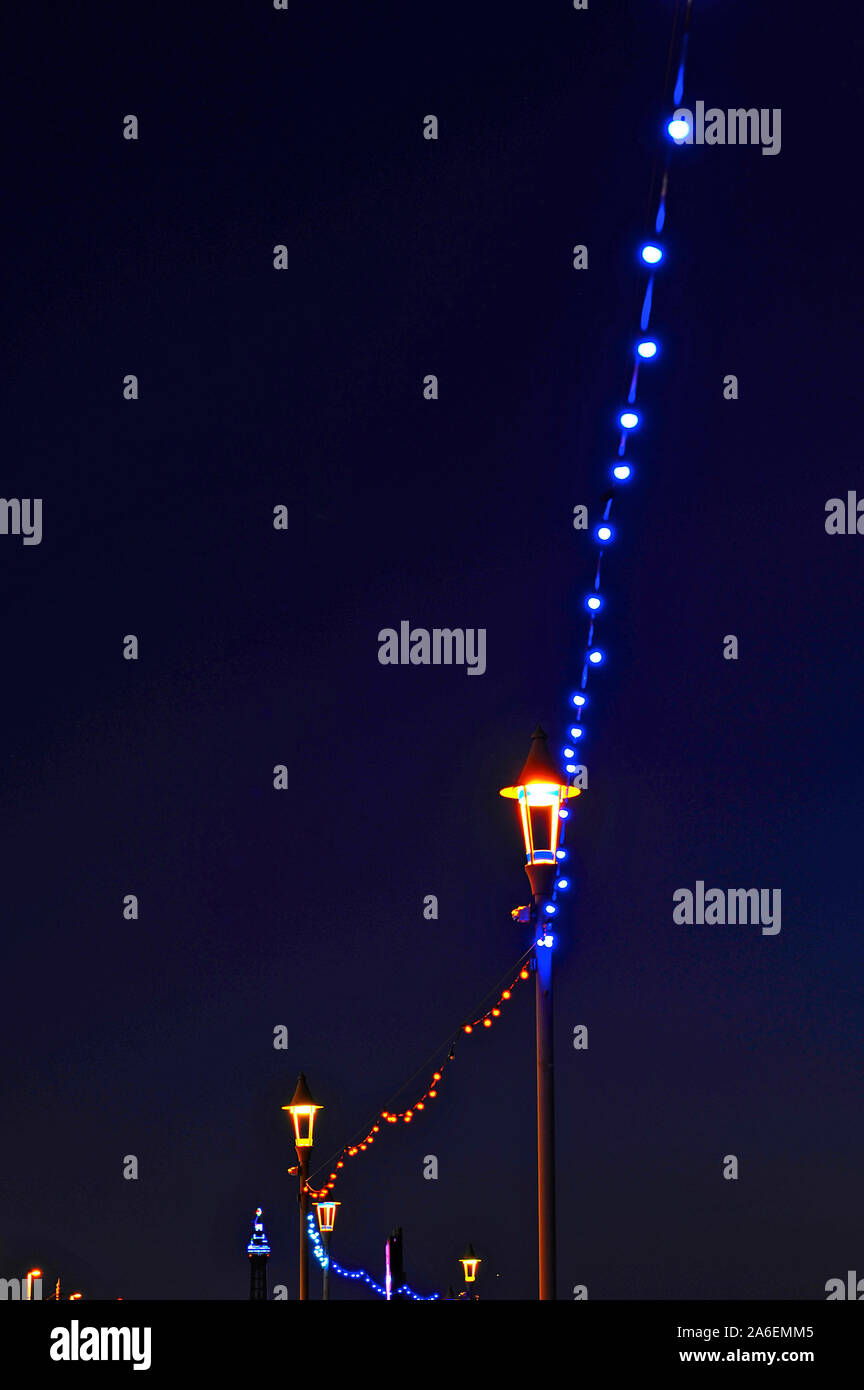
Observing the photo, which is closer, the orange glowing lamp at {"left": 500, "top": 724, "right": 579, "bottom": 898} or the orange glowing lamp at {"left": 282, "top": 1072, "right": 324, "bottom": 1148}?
the orange glowing lamp at {"left": 500, "top": 724, "right": 579, "bottom": 898}

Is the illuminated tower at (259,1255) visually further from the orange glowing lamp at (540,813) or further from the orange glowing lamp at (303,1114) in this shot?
the orange glowing lamp at (540,813)

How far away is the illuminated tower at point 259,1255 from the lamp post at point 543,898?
207 ft

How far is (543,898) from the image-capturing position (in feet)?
34.7

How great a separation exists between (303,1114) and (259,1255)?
2166 inches

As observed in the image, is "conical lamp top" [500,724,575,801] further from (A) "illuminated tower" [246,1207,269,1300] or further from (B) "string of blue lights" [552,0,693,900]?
(A) "illuminated tower" [246,1207,269,1300]

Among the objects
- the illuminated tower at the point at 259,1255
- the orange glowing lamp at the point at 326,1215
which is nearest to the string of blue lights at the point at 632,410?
the orange glowing lamp at the point at 326,1215

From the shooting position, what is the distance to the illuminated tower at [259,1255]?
236 ft

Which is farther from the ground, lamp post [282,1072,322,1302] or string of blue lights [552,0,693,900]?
string of blue lights [552,0,693,900]

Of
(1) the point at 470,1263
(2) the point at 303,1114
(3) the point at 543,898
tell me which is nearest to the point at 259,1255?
(1) the point at 470,1263

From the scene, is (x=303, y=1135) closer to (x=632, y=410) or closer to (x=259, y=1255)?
(x=632, y=410)

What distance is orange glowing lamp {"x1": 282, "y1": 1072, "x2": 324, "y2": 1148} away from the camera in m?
19.8
